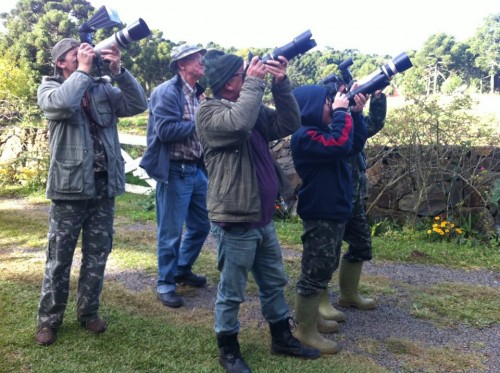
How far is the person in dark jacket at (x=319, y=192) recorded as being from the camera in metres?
3.02

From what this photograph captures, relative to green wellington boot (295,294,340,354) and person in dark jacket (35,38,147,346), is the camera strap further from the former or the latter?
green wellington boot (295,294,340,354)

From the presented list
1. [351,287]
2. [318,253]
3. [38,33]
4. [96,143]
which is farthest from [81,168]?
[38,33]

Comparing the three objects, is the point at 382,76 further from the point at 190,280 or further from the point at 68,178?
the point at 190,280

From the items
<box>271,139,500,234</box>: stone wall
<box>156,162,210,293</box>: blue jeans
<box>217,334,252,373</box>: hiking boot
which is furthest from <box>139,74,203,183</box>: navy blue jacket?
<box>271,139,500,234</box>: stone wall

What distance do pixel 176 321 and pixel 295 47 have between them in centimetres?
219

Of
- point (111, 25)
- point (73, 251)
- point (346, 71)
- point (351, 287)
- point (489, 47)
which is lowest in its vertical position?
point (351, 287)

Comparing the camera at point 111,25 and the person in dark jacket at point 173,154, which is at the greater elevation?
the camera at point 111,25

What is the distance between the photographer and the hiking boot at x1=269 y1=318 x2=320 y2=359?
10.1 feet

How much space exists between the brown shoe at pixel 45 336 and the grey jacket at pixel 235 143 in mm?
1443

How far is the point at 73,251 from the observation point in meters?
3.27

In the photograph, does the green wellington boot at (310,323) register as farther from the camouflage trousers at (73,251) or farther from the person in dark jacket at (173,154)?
the camouflage trousers at (73,251)

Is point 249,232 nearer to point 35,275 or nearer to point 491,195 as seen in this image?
point 35,275

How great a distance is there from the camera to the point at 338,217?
122 inches

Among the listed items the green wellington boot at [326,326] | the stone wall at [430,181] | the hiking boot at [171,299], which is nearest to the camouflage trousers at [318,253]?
the green wellington boot at [326,326]
